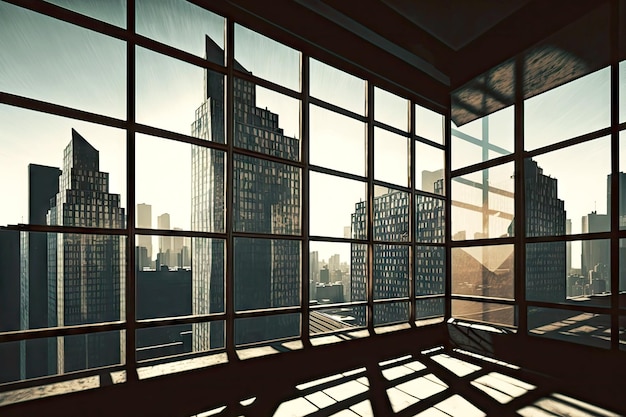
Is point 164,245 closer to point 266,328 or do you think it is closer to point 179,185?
point 179,185

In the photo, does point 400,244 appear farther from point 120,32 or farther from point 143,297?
point 120,32

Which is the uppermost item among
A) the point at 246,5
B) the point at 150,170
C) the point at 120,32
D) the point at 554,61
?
the point at 246,5

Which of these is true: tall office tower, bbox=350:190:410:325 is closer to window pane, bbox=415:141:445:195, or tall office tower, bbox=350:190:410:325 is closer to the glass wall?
the glass wall

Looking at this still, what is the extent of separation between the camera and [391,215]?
186 inches

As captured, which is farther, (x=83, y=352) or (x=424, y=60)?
(x=424, y=60)

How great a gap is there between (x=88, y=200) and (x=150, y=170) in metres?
0.54

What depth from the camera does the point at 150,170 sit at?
9.77ft

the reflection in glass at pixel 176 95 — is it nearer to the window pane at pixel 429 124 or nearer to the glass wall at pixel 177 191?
the glass wall at pixel 177 191

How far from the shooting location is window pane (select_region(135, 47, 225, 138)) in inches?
Result: 118

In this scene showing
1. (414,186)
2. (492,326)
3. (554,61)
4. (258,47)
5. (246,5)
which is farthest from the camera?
(414,186)

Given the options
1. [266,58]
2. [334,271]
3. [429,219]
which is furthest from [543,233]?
[266,58]

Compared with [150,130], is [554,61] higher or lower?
higher

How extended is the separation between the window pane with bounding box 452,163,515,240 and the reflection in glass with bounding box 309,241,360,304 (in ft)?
5.97

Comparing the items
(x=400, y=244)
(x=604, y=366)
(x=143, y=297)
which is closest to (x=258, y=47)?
(x=143, y=297)
